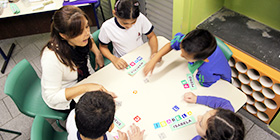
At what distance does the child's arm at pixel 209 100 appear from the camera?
1.36 metres

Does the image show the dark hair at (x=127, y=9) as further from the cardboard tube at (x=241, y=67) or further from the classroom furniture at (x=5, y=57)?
the classroom furniture at (x=5, y=57)

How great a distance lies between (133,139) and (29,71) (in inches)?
46.5

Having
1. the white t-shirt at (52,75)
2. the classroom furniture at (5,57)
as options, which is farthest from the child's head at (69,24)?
the classroom furniture at (5,57)

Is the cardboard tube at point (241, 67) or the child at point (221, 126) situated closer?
the child at point (221, 126)

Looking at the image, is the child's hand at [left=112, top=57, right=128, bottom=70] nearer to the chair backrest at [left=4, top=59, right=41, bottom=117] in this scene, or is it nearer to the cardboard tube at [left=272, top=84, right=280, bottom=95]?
the chair backrest at [left=4, top=59, right=41, bottom=117]

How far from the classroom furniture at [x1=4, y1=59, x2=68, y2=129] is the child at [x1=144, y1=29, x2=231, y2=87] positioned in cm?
94

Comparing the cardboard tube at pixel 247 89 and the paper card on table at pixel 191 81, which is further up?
the paper card on table at pixel 191 81

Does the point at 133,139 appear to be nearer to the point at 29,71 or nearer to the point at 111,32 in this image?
the point at 111,32

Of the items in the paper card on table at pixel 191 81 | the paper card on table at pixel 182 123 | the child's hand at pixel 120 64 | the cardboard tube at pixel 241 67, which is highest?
the child's hand at pixel 120 64

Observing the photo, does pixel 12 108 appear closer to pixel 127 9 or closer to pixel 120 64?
pixel 120 64

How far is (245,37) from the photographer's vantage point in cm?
219

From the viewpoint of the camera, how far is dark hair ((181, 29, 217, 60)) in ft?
4.49

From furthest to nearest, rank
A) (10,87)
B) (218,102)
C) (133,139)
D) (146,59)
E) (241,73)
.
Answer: (241,73), (146,59), (10,87), (218,102), (133,139)

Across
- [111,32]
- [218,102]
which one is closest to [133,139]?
[218,102]
